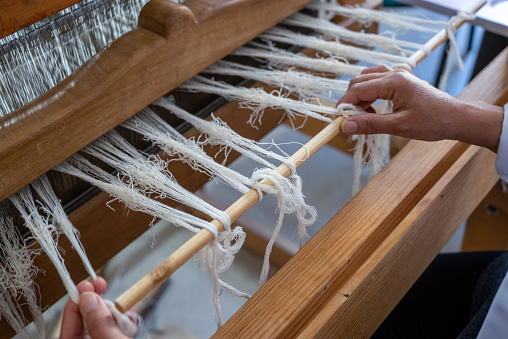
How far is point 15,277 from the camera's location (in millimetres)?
788

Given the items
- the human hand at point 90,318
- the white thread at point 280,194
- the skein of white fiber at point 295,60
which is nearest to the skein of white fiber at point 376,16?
the skein of white fiber at point 295,60

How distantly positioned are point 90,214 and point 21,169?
0.15 m

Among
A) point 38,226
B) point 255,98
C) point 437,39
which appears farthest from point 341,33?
point 38,226

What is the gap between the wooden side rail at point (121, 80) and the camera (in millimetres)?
797

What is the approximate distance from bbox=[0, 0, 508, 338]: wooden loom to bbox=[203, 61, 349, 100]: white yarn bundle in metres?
0.06

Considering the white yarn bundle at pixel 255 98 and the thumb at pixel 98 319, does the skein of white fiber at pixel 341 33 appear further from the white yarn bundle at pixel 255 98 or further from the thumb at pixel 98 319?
the thumb at pixel 98 319

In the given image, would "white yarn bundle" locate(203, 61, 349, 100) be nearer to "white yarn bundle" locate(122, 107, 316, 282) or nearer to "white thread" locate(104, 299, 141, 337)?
"white yarn bundle" locate(122, 107, 316, 282)

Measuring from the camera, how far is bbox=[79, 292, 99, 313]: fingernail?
0.62 m

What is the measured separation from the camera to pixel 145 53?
2.96ft

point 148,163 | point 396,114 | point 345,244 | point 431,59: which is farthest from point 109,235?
point 431,59

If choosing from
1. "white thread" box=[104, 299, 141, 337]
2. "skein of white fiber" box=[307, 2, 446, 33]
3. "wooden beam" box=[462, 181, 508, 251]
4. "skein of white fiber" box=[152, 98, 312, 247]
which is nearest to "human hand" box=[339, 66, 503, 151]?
"skein of white fiber" box=[152, 98, 312, 247]

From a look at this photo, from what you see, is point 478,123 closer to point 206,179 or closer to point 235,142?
point 235,142

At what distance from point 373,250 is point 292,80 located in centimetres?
39

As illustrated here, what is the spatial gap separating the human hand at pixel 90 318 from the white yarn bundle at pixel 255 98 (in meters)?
0.47
